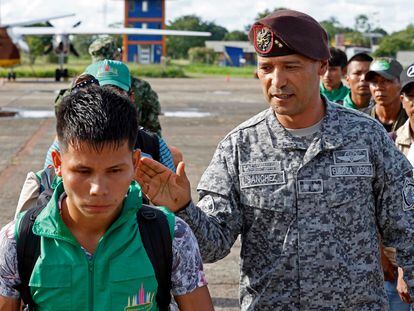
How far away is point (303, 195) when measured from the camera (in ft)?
8.86

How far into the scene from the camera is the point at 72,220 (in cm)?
217

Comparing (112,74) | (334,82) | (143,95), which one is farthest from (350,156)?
(334,82)

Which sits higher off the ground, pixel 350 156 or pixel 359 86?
pixel 350 156

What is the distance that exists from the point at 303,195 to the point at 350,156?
0.23 metres

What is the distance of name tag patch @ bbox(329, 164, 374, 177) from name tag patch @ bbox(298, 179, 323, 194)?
6 centimetres

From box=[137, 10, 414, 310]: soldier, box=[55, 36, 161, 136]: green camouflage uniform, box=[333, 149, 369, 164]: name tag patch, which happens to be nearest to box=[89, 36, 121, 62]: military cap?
box=[55, 36, 161, 136]: green camouflage uniform

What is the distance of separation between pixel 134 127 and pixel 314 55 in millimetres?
813

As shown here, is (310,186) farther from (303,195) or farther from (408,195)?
(408,195)

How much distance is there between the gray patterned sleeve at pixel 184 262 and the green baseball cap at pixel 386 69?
3.40m

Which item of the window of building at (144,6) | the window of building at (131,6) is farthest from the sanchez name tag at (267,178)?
the window of building at (131,6)

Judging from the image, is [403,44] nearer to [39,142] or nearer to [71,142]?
[39,142]

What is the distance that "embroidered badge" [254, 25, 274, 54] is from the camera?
271 centimetres

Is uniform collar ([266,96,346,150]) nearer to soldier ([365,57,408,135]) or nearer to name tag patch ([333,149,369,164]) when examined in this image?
name tag patch ([333,149,369,164])

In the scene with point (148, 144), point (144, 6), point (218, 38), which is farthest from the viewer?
point (218, 38)
